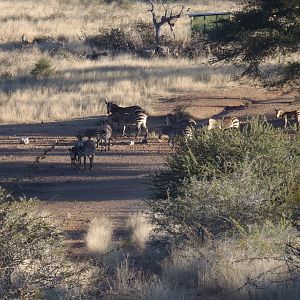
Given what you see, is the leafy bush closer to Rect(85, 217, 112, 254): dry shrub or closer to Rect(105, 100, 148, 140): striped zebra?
Rect(85, 217, 112, 254): dry shrub

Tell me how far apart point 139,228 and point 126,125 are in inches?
471

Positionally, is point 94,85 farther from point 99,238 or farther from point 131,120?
point 99,238

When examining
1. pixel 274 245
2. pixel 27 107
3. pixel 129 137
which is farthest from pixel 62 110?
pixel 274 245

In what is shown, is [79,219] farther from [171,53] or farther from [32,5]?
[32,5]

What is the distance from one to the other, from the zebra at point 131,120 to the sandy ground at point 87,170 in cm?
47

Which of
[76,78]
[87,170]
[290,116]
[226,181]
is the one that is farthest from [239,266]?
[76,78]

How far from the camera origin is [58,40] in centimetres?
5091

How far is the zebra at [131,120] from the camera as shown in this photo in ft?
80.9

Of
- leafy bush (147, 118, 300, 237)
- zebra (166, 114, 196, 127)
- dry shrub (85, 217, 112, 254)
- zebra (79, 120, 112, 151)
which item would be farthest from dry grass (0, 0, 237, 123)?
leafy bush (147, 118, 300, 237)

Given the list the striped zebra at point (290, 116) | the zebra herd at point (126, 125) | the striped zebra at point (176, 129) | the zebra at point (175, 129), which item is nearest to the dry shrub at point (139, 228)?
the zebra herd at point (126, 125)

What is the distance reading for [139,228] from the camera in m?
13.6

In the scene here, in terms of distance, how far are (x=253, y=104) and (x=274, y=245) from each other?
2089 cm

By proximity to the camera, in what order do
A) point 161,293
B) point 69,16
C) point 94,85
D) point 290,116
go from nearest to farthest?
1. point 161,293
2. point 290,116
3. point 94,85
4. point 69,16

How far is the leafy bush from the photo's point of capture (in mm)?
10992
